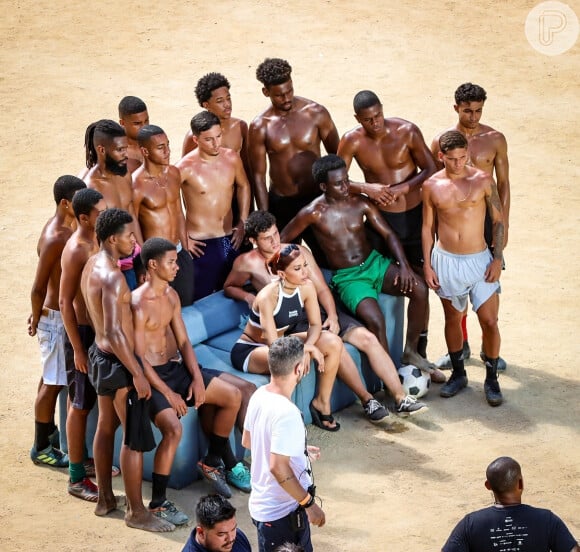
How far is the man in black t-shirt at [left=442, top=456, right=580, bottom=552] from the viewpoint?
5.25 m

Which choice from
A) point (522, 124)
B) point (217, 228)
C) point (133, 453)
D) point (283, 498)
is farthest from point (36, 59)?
point (283, 498)

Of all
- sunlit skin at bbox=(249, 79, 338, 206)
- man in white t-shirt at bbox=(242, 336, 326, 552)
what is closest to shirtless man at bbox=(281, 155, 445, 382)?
sunlit skin at bbox=(249, 79, 338, 206)

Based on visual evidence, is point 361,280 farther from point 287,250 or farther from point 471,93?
point 471,93

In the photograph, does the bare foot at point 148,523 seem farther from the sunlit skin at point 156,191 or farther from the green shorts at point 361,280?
the green shorts at point 361,280

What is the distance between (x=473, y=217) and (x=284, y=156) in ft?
5.49

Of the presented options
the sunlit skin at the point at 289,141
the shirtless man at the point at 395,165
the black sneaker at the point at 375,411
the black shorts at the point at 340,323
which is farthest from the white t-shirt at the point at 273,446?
the sunlit skin at the point at 289,141

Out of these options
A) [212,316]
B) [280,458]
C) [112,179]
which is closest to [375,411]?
[212,316]

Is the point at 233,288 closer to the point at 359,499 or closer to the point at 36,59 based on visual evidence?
the point at 359,499

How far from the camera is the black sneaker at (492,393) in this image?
8.55m

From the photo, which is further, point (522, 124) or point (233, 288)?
point (522, 124)

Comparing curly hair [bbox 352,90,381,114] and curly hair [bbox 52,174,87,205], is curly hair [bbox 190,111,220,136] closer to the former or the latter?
curly hair [bbox 352,90,381,114]

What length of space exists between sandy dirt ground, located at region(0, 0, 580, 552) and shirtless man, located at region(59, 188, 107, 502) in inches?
7.3

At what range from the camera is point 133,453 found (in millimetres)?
7090

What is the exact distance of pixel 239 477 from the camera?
24.8ft
